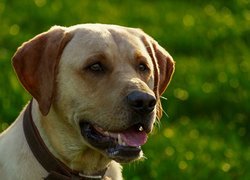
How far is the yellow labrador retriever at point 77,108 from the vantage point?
19.5ft

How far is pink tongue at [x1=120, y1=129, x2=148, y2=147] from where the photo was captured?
5.99 metres

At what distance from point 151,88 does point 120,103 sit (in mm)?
476

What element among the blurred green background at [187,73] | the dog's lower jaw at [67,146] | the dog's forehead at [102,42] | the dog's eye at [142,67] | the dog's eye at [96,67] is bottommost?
the blurred green background at [187,73]

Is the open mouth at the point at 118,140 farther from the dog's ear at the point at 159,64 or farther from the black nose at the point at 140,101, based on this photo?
the dog's ear at the point at 159,64

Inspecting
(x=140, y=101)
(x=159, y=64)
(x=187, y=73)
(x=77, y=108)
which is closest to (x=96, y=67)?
(x=77, y=108)

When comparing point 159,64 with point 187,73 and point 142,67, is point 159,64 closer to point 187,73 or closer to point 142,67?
point 142,67

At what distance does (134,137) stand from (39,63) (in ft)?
2.48

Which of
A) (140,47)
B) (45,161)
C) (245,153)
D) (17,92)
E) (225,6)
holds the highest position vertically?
(140,47)

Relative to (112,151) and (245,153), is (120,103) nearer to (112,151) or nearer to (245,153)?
(112,151)

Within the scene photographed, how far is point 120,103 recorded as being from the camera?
5902 mm

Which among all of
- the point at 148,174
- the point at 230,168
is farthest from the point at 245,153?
the point at 148,174

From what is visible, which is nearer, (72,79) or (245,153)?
(72,79)

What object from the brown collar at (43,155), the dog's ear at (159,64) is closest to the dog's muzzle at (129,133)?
the brown collar at (43,155)

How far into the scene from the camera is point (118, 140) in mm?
6004
